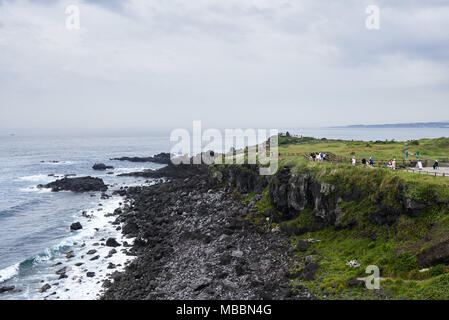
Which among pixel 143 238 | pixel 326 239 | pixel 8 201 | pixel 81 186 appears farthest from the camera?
pixel 81 186

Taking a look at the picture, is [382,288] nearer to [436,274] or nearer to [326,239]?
[436,274]

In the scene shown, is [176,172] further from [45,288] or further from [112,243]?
[45,288]

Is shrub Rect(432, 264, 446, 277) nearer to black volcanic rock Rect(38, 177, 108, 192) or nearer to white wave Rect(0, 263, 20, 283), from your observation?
white wave Rect(0, 263, 20, 283)

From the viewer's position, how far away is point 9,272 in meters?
36.5

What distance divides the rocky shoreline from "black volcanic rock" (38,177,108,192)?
99.2 feet

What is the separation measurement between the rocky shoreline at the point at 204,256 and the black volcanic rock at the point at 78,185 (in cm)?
3024

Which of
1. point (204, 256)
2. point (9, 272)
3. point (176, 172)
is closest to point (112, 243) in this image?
point (9, 272)

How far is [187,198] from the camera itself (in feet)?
193

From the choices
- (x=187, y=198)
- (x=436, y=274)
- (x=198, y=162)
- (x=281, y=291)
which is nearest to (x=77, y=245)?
(x=187, y=198)

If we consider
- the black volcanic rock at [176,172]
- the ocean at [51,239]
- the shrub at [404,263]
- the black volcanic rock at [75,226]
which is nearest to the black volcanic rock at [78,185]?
the ocean at [51,239]

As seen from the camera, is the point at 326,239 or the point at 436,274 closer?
the point at 436,274

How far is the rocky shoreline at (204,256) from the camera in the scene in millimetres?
27281
